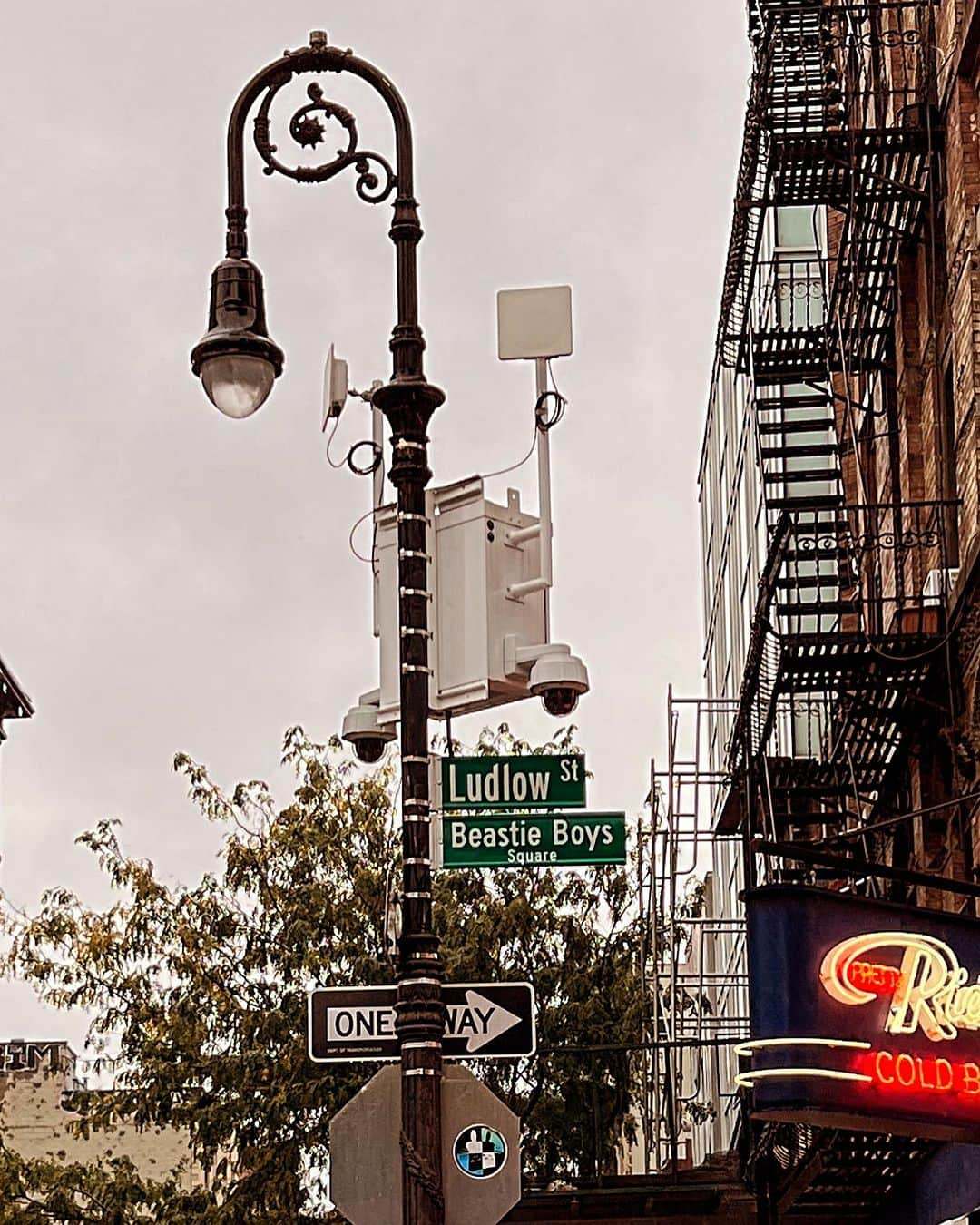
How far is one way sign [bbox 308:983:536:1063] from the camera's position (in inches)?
456

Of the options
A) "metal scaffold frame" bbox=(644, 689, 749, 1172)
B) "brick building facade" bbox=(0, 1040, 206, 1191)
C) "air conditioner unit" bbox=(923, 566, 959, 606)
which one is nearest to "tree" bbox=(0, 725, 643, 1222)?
"metal scaffold frame" bbox=(644, 689, 749, 1172)

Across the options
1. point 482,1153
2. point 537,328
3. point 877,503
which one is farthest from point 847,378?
point 482,1153

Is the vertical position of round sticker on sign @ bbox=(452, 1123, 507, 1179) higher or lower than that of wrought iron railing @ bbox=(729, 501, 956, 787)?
lower

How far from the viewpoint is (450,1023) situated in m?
11.6

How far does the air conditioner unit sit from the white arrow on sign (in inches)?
258

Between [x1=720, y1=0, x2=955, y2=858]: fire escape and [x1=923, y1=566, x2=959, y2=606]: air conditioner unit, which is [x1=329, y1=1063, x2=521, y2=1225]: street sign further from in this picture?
[x1=923, y1=566, x2=959, y2=606]: air conditioner unit

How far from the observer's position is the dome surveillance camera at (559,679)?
39.0ft

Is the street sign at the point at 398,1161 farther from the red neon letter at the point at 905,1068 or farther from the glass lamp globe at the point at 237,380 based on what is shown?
the glass lamp globe at the point at 237,380

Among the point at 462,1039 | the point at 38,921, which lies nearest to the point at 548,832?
the point at 462,1039

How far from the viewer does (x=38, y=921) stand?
1256 inches

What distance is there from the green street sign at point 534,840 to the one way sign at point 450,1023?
85.1 inches

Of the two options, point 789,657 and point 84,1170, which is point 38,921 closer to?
point 84,1170

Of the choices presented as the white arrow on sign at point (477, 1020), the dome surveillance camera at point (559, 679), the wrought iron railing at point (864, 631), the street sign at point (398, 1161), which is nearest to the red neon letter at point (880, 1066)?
the white arrow on sign at point (477, 1020)

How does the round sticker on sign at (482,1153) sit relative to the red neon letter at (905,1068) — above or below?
below
